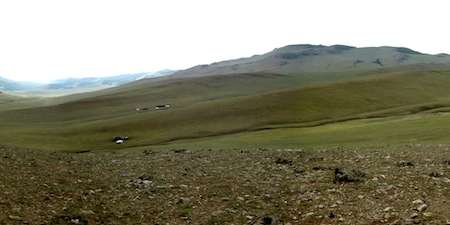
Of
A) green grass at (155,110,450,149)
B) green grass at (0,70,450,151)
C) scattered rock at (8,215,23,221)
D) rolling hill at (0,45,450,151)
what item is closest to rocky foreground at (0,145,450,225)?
scattered rock at (8,215,23,221)

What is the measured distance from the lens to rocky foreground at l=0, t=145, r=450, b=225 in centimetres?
2114

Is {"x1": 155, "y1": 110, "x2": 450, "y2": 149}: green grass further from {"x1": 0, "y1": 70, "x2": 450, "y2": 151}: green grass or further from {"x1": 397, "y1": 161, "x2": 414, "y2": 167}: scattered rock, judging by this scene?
{"x1": 397, "y1": 161, "x2": 414, "y2": 167}: scattered rock

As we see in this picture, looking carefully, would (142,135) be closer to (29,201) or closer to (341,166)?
(341,166)

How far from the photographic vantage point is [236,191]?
26219mm

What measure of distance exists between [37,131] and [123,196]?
70.6m

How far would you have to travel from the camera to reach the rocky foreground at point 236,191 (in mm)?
21141

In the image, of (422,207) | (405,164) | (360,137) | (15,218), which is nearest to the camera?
(15,218)

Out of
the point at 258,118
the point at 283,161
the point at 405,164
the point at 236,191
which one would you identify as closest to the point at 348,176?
the point at 405,164

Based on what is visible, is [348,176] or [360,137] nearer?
[348,176]

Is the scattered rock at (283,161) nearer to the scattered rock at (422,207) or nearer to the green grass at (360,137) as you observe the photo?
the green grass at (360,137)

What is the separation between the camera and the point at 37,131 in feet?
299

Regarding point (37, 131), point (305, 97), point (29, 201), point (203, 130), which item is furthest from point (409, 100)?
point (29, 201)

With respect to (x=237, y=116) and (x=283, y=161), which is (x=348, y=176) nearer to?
(x=283, y=161)

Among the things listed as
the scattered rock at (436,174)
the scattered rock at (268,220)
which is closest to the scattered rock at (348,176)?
the scattered rock at (436,174)
